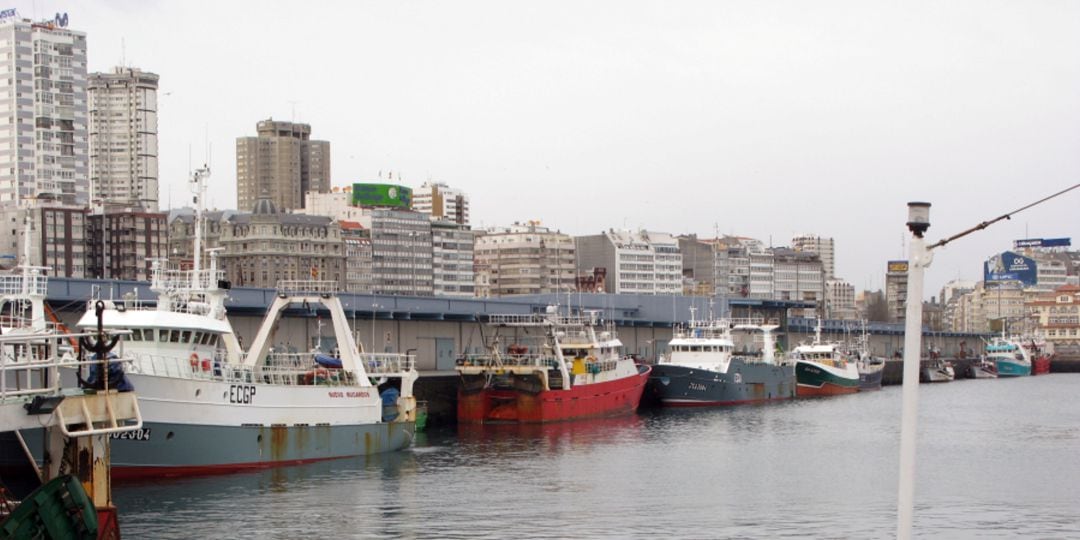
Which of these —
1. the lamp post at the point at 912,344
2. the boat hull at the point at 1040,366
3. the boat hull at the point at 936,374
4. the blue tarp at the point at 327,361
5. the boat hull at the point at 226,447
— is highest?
the lamp post at the point at 912,344

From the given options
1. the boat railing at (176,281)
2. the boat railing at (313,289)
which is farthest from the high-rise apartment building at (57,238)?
the boat railing at (176,281)

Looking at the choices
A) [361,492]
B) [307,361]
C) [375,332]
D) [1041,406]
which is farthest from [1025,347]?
[361,492]

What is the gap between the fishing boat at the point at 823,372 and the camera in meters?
108

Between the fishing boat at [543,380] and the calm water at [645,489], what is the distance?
1.97 m

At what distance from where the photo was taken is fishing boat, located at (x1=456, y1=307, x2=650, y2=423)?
73.5 meters

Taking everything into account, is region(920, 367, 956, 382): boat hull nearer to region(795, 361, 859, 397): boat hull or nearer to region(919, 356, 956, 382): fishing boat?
region(919, 356, 956, 382): fishing boat

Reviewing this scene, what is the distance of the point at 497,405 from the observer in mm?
73938

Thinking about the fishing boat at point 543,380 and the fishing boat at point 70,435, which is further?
the fishing boat at point 543,380

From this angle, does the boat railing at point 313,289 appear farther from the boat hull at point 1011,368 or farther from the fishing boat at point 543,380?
the boat hull at point 1011,368

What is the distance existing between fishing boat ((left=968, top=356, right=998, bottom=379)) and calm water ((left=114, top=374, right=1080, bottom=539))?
89356 millimetres

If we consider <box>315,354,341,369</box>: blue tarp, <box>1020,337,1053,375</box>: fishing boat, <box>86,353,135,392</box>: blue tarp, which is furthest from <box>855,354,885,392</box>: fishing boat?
<box>86,353,135,392</box>: blue tarp

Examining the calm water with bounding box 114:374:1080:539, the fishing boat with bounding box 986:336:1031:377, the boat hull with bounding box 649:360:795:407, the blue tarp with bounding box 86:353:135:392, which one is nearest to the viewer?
the blue tarp with bounding box 86:353:135:392

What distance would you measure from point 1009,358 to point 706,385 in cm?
8643

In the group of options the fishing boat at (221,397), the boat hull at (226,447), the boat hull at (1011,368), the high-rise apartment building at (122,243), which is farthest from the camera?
the high-rise apartment building at (122,243)
